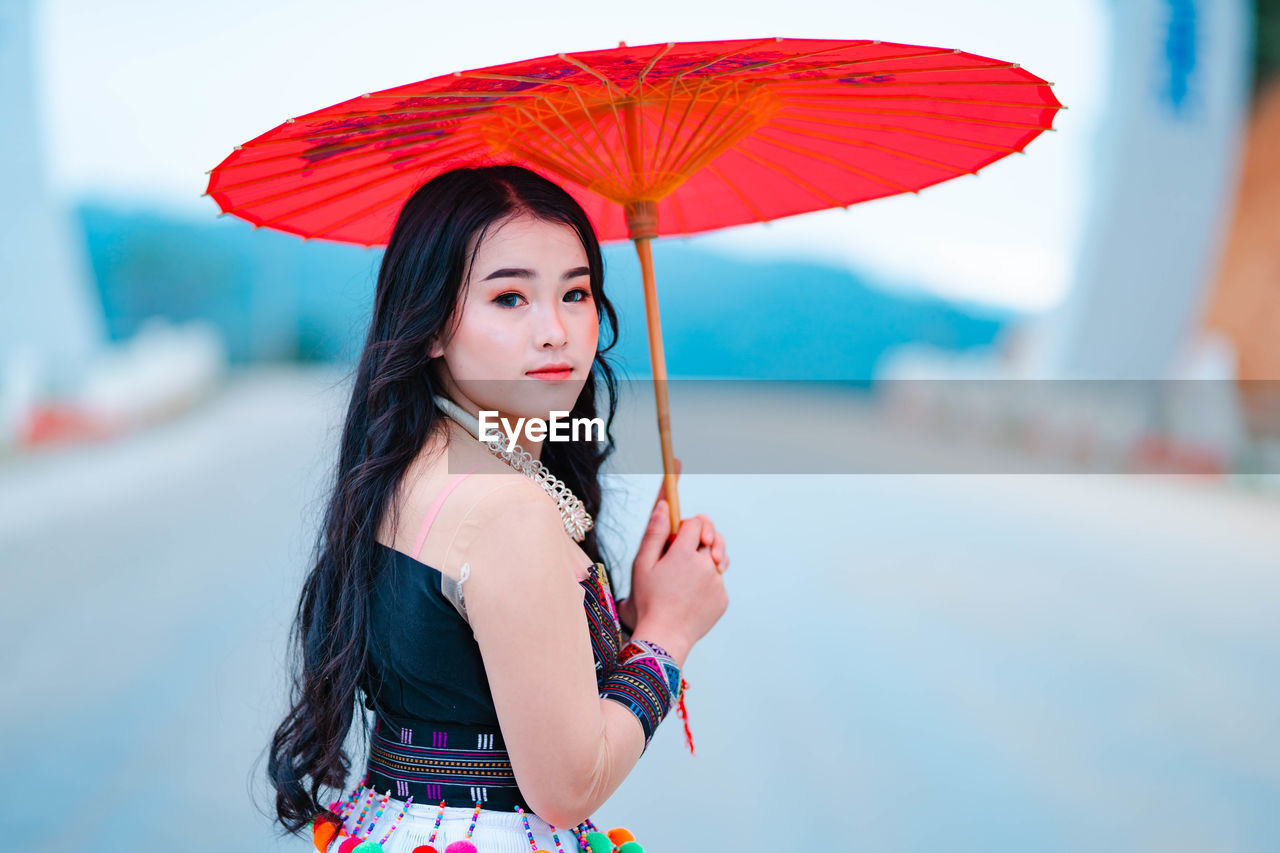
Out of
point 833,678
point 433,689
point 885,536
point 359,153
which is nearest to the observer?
point 433,689

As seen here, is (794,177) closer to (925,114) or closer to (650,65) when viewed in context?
(925,114)

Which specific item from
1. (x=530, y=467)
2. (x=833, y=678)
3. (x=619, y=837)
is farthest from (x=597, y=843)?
(x=833, y=678)

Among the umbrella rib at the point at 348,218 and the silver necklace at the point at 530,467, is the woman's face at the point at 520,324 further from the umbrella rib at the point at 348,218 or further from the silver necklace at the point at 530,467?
the umbrella rib at the point at 348,218

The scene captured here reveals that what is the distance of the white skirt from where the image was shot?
41.9 inches

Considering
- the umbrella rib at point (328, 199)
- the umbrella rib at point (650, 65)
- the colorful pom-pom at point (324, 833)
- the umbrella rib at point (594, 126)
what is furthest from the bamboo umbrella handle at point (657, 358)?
the colorful pom-pom at point (324, 833)

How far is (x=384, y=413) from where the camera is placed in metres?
1.10

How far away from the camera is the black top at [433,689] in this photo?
100cm

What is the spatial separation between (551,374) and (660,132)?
0.40 metres

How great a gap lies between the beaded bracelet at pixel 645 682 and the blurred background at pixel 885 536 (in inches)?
19.1

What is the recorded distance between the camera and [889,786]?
2836mm

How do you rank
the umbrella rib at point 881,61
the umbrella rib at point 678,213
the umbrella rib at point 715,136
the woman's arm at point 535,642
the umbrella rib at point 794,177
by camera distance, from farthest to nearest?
the umbrella rib at point 678,213
the umbrella rib at point 794,177
the umbrella rib at point 715,136
the umbrella rib at point 881,61
the woman's arm at point 535,642

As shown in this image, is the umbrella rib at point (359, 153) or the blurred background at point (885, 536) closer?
the umbrella rib at point (359, 153)

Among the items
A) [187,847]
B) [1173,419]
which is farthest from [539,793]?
[1173,419]

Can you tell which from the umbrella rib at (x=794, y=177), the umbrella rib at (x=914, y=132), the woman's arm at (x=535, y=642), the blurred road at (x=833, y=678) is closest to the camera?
the woman's arm at (x=535, y=642)
